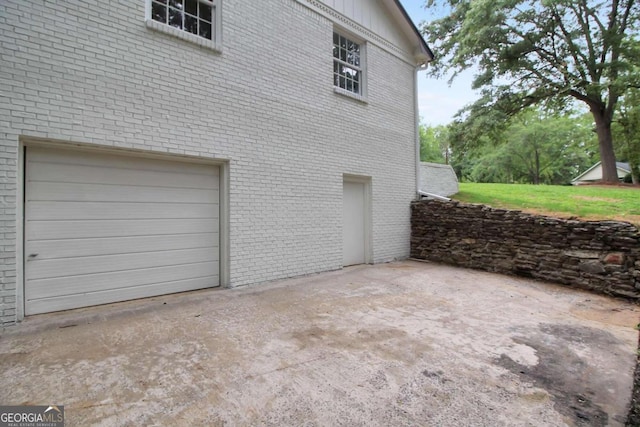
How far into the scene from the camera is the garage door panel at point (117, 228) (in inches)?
153

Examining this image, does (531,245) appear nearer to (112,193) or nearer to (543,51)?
(112,193)

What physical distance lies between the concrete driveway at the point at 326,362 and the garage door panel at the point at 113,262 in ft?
1.75

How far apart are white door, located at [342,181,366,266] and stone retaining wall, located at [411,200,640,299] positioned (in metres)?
1.86

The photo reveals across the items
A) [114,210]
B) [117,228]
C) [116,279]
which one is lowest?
[116,279]

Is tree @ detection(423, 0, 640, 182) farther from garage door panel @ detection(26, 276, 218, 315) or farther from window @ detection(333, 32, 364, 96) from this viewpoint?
garage door panel @ detection(26, 276, 218, 315)

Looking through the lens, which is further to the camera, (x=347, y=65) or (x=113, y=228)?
(x=347, y=65)

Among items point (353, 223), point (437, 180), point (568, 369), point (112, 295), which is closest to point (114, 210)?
point (112, 295)

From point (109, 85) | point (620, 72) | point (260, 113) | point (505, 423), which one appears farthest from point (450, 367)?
point (620, 72)

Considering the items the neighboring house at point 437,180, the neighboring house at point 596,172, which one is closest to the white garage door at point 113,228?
the neighboring house at point 437,180

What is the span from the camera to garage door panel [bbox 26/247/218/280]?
3.91 meters

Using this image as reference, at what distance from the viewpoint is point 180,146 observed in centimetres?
470

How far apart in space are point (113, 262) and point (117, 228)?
487 millimetres

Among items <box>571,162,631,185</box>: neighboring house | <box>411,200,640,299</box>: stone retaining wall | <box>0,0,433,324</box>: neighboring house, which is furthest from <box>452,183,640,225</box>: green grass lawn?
<box>571,162,631,185</box>: neighboring house

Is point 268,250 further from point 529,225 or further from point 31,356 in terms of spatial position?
point 529,225
